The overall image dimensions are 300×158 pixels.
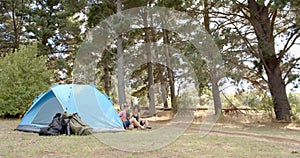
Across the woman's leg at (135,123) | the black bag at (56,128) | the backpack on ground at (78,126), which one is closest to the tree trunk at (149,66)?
the woman's leg at (135,123)

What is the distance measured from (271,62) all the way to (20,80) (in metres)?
9.99

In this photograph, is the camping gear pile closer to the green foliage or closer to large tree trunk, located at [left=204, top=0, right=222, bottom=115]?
the green foliage

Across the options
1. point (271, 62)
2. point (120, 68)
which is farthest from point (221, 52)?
point (120, 68)

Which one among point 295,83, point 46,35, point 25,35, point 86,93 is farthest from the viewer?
point 25,35

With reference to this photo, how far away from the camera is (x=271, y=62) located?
1182cm

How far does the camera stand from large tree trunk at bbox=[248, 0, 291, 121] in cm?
1155

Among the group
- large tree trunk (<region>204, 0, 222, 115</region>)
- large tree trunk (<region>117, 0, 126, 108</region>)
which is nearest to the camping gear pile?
large tree trunk (<region>117, 0, 126, 108</region>)

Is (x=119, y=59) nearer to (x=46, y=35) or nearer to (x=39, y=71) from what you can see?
(x=39, y=71)

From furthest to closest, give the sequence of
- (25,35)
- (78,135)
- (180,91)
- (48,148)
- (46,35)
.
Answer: (25,35)
(46,35)
(180,91)
(78,135)
(48,148)

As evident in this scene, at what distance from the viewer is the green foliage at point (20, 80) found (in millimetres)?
11328

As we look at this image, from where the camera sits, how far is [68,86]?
779 cm

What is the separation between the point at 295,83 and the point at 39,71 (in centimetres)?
1016

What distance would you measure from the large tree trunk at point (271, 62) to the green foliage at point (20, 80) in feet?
28.6

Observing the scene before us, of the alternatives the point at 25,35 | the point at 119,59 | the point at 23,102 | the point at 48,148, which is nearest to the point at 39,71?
the point at 23,102
